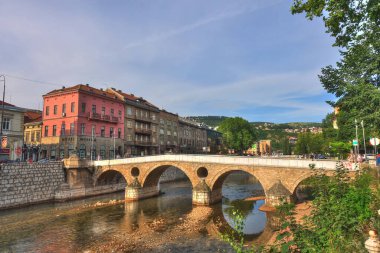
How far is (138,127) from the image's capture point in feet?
177

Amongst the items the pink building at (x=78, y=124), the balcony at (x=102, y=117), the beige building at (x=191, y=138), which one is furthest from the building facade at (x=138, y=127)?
the beige building at (x=191, y=138)

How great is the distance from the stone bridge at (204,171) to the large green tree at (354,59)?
20.0 feet

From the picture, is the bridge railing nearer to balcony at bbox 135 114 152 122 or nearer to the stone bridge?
the stone bridge

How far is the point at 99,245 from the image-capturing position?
16969mm

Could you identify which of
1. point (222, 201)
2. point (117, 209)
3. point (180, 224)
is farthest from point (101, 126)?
point (180, 224)

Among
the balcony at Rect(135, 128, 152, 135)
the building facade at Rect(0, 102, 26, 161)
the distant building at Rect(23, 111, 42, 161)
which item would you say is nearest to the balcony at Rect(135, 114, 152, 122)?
the balcony at Rect(135, 128, 152, 135)

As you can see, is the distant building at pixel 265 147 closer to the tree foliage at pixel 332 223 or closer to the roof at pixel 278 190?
the roof at pixel 278 190

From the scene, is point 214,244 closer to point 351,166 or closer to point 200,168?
point 351,166

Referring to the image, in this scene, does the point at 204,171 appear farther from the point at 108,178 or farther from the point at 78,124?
the point at 78,124

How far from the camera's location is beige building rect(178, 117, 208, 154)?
71.1 metres

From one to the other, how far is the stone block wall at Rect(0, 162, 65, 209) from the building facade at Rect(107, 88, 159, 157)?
16.0m

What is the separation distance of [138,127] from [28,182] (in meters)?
26.2

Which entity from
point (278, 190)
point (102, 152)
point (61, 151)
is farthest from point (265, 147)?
point (278, 190)

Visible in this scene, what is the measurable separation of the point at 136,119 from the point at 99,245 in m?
37.6
